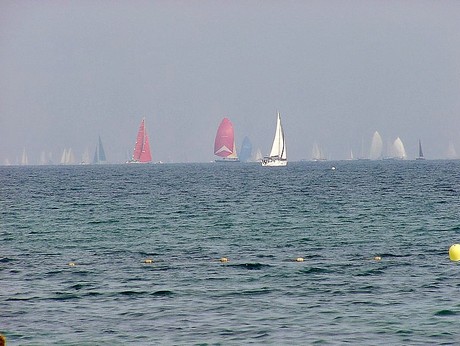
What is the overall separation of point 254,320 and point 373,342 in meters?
4.97

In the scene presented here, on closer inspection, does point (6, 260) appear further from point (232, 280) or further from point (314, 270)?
point (314, 270)

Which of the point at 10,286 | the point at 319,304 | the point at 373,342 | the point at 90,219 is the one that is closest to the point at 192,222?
the point at 90,219

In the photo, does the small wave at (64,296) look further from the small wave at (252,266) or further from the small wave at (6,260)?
the small wave at (6,260)

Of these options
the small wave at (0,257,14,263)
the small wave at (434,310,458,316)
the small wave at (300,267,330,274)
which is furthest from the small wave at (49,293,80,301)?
the small wave at (434,310,458,316)

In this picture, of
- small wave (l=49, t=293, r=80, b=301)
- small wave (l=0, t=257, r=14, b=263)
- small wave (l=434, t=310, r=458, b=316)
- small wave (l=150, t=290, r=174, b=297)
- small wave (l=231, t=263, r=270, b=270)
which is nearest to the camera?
small wave (l=434, t=310, r=458, b=316)

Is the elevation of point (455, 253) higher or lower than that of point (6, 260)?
lower

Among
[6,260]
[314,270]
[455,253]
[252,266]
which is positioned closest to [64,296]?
[252,266]

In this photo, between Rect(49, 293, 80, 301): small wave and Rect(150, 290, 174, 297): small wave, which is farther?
Rect(150, 290, 174, 297): small wave

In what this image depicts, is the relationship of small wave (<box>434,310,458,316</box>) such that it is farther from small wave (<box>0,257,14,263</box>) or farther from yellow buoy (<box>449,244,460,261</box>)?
small wave (<box>0,257,14,263</box>)

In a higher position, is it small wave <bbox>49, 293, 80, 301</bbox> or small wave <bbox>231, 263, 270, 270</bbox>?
small wave <bbox>49, 293, 80, 301</bbox>

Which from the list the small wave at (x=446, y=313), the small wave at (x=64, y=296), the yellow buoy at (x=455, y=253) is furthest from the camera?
the yellow buoy at (x=455, y=253)

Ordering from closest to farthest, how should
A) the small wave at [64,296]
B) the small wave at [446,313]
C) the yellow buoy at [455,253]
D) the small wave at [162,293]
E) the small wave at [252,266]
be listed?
the small wave at [446,313] < the small wave at [64,296] < the small wave at [162,293] < the small wave at [252,266] < the yellow buoy at [455,253]

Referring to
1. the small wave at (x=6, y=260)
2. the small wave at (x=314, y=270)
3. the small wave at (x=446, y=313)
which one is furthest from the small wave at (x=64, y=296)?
the small wave at (x=446, y=313)

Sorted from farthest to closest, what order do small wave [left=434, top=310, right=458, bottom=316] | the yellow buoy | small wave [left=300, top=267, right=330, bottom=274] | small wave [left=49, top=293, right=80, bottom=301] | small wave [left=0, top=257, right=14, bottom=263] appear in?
small wave [left=0, top=257, right=14, bottom=263] → the yellow buoy → small wave [left=300, top=267, right=330, bottom=274] → small wave [left=49, top=293, right=80, bottom=301] → small wave [left=434, top=310, right=458, bottom=316]
